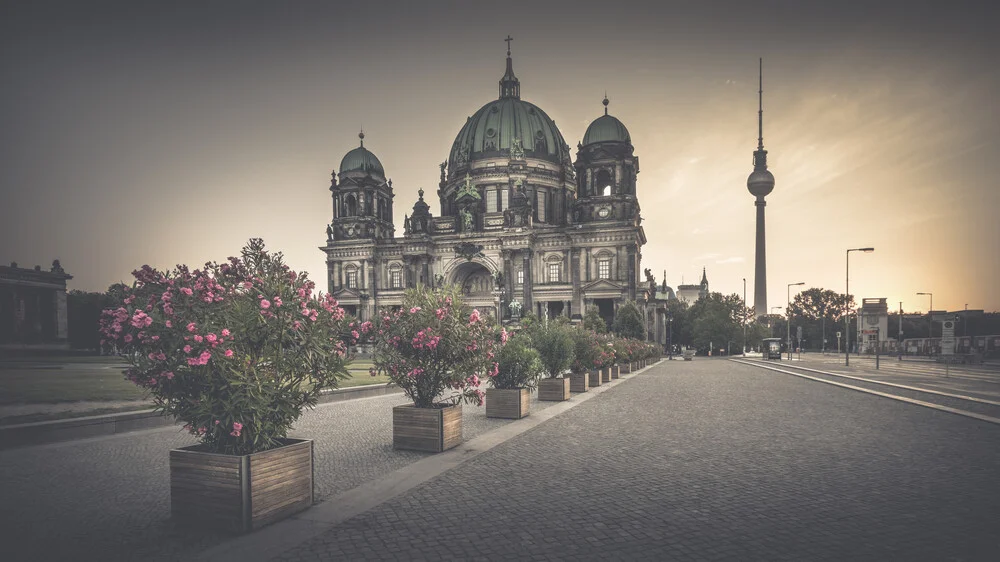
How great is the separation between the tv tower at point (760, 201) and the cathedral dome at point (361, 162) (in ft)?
240

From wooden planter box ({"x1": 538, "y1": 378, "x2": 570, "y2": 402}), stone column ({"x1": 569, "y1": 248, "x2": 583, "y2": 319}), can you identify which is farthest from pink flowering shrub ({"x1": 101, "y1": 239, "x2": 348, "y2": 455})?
stone column ({"x1": 569, "y1": 248, "x2": 583, "y2": 319})

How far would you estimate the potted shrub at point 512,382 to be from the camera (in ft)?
44.0

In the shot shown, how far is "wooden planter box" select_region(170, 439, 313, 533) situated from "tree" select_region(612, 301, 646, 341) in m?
53.3

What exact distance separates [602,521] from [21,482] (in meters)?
7.90

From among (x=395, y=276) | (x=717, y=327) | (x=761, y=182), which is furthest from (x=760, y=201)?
(x=395, y=276)

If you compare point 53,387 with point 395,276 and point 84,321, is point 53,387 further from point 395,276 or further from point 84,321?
point 395,276

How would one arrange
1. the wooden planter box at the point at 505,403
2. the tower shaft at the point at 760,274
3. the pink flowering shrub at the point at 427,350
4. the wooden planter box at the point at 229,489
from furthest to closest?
the tower shaft at the point at 760,274
the wooden planter box at the point at 505,403
the pink flowering shrub at the point at 427,350
the wooden planter box at the point at 229,489

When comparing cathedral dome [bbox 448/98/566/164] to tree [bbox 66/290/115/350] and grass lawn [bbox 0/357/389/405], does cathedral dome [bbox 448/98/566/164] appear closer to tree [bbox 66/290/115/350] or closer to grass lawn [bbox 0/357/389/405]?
tree [bbox 66/290/115/350]

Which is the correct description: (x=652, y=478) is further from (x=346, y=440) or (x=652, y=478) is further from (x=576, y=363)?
(x=576, y=363)

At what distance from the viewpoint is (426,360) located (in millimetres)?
10031

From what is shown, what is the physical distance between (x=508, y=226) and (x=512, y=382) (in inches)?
2330

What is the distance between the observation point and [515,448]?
32.2ft

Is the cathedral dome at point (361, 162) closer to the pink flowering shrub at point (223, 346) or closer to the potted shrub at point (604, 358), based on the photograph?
the potted shrub at point (604, 358)

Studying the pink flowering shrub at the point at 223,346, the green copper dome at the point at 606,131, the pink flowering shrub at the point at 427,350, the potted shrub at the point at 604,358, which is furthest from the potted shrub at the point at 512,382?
the green copper dome at the point at 606,131
